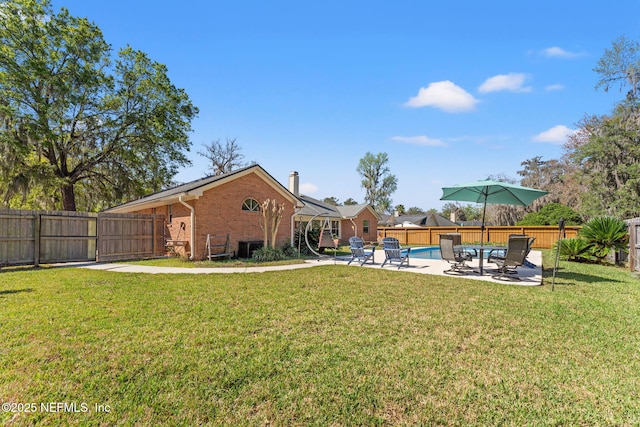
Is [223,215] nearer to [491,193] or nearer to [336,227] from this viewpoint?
[491,193]

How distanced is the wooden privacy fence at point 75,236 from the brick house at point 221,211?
3.46 ft

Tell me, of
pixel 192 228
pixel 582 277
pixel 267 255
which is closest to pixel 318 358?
pixel 582 277

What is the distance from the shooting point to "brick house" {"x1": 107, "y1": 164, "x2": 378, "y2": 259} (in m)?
13.4

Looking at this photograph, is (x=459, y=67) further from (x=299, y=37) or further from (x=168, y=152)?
(x=168, y=152)

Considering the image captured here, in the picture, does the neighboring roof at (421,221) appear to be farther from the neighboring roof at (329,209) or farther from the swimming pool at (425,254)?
the swimming pool at (425,254)

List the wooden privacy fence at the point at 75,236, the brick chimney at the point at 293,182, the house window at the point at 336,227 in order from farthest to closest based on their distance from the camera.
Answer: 1. the house window at the point at 336,227
2. the brick chimney at the point at 293,182
3. the wooden privacy fence at the point at 75,236

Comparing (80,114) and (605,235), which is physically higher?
(80,114)

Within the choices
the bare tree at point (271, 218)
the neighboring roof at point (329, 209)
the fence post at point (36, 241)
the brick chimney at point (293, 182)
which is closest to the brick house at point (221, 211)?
the bare tree at point (271, 218)

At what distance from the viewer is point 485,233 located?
25172 millimetres

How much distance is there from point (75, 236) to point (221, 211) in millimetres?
5739

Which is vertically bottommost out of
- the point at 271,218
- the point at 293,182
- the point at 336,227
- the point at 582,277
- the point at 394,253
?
the point at 582,277

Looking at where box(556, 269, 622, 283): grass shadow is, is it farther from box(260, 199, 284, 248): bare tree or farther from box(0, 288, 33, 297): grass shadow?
box(0, 288, 33, 297): grass shadow

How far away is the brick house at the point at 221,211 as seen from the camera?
1337 centimetres

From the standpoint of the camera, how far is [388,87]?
15.3 metres
